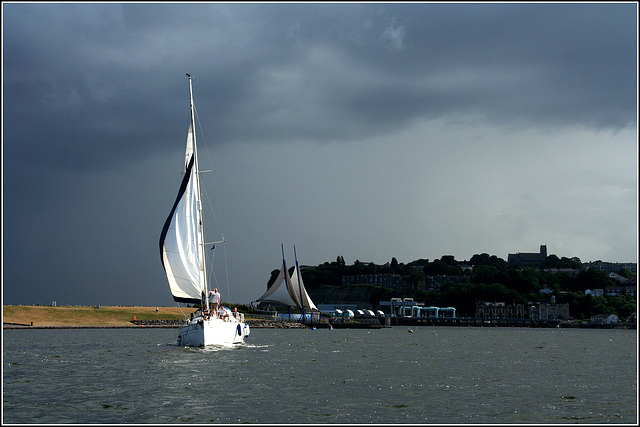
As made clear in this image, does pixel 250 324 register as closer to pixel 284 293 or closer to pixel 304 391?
pixel 284 293

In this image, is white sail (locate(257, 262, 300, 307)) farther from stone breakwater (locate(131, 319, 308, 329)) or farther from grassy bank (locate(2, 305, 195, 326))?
grassy bank (locate(2, 305, 195, 326))

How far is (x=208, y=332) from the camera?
51.6 m

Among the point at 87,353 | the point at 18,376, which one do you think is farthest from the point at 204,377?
the point at 87,353

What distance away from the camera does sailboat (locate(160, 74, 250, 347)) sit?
5384cm

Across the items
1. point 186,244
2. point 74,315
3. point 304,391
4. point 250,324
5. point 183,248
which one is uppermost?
point 186,244

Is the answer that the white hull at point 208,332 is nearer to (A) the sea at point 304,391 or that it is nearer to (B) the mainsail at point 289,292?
(A) the sea at point 304,391

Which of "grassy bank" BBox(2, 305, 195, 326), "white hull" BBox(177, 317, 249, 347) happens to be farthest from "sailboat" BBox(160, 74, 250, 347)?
"grassy bank" BBox(2, 305, 195, 326)

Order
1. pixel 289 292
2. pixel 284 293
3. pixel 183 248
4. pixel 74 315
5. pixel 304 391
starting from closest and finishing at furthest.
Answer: pixel 304 391, pixel 183 248, pixel 74 315, pixel 289 292, pixel 284 293

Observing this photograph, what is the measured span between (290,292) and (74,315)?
47.7 meters

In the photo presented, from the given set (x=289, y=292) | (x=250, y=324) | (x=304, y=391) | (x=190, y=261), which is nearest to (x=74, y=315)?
(x=250, y=324)

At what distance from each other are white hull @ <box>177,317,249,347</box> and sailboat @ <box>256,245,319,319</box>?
100051mm

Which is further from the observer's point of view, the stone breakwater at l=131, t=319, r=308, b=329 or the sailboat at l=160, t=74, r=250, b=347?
the stone breakwater at l=131, t=319, r=308, b=329

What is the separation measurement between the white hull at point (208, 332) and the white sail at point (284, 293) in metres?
100

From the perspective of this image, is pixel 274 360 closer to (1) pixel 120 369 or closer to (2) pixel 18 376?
(1) pixel 120 369
